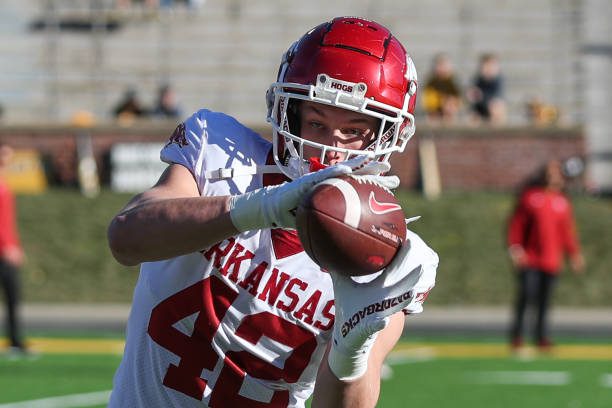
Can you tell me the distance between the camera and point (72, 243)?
15.0m

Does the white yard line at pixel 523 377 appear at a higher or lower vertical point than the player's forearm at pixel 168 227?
lower

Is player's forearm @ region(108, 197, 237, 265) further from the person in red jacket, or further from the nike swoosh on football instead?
the person in red jacket

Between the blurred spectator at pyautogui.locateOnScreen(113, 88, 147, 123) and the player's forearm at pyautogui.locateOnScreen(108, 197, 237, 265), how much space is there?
595 inches

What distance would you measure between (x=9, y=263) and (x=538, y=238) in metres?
4.58

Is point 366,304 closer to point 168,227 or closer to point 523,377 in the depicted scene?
point 168,227

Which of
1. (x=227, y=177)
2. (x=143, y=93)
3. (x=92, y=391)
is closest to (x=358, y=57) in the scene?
(x=227, y=177)

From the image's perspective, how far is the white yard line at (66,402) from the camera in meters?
7.88

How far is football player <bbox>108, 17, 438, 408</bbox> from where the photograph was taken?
2.70 m

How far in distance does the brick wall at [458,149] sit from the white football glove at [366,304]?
14.4 m

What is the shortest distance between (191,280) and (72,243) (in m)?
12.5

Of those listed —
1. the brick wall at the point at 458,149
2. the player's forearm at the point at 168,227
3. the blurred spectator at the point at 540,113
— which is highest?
the player's forearm at the point at 168,227

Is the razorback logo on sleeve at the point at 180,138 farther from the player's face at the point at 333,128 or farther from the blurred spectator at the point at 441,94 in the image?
the blurred spectator at the point at 441,94

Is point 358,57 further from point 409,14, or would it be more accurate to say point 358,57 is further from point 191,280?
point 409,14

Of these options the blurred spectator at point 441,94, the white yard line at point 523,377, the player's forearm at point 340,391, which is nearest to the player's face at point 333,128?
the player's forearm at point 340,391
